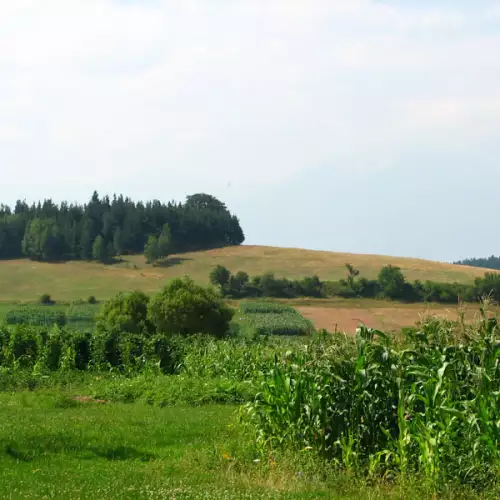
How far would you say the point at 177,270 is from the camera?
112438mm

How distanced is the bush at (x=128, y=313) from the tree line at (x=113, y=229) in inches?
2346

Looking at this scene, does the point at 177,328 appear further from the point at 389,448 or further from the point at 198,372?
the point at 389,448

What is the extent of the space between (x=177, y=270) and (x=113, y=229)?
29.2 m

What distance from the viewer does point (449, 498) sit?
9.38 meters

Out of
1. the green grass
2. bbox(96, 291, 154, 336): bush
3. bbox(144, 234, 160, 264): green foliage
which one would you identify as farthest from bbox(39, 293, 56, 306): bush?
the green grass

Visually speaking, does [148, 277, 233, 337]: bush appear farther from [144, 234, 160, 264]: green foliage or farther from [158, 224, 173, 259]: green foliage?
[158, 224, 173, 259]: green foliage

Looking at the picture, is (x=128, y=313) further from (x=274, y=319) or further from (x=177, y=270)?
(x=177, y=270)

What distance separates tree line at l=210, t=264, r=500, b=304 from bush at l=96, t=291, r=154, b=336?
117 feet

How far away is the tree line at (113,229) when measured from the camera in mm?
122562

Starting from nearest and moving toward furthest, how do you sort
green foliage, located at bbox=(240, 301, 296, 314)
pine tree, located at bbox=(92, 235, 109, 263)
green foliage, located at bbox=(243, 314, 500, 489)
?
green foliage, located at bbox=(243, 314, 500, 489)
green foliage, located at bbox=(240, 301, 296, 314)
pine tree, located at bbox=(92, 235, 109, 263)

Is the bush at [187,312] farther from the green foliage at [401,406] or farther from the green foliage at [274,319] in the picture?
the green foliage at [401,406]

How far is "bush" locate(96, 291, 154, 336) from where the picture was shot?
2274 inches

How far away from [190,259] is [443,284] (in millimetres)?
45510

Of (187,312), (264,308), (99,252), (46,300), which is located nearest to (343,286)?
(264,308)
